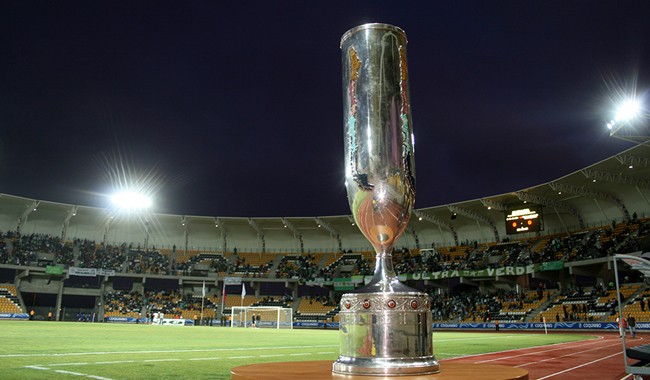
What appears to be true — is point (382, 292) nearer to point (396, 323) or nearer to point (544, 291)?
point (396, 323)

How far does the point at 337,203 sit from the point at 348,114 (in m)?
74.9

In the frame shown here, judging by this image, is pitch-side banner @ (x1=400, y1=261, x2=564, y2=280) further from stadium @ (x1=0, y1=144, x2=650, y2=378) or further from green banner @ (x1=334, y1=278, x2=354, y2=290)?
green banner @ (x1=334, y1=278, x2=354, y2=290)

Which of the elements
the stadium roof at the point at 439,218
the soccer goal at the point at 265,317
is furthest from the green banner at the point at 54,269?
the soccer goal at the point at 265,317

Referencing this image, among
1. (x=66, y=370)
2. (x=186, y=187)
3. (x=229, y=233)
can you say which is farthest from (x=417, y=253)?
(x=66, y=370)

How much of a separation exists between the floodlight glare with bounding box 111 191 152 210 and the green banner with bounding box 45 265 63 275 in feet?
31.8

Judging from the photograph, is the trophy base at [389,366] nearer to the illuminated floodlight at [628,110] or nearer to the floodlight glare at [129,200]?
the illuminated floodlight at [628,110]

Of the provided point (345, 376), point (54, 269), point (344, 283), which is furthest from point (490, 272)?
point (345, 376)

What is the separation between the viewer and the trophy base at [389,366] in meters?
2.45

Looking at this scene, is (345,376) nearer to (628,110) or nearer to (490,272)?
(628,110)

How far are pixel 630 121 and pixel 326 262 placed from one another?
35657mm

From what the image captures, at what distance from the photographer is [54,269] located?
43281 mm

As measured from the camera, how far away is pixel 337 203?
3071 inches

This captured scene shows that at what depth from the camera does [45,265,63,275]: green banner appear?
4306 cm

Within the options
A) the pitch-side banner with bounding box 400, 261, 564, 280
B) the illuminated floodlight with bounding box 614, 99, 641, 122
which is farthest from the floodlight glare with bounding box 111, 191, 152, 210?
the illuminated floodlight with bounding box 614, 99, 641, 122
